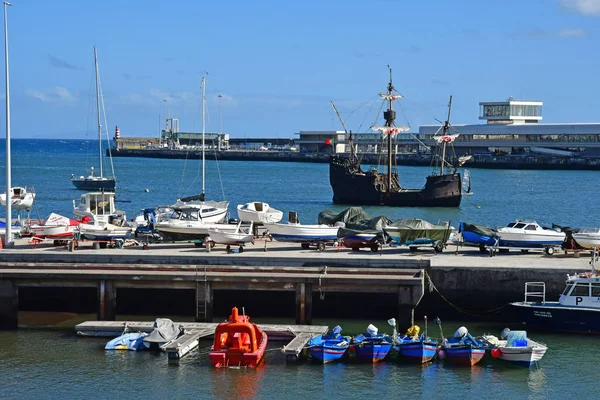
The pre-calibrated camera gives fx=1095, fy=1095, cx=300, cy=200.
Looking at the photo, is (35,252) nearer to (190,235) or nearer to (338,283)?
(190,235)

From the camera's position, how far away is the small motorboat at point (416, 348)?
34.0 metres

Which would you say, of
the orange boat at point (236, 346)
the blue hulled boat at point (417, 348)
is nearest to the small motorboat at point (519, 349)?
the blue hulled boat at point (417, 348)

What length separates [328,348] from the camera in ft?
111

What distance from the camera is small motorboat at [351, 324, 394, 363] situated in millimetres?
34062

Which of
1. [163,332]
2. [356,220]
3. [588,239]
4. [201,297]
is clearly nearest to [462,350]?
[201,297]

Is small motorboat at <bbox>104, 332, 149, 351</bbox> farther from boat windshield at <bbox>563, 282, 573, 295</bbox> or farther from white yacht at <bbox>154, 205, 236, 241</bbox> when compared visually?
boat windshield at <bbox>563, 282, 573, 295</bbox>

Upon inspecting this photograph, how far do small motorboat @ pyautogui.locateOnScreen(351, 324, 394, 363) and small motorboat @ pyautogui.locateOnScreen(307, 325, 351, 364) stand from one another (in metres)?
0.39

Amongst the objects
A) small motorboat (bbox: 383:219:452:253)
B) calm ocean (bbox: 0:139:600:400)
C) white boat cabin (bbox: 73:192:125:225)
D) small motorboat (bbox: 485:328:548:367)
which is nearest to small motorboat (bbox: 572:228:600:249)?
small motorboat (bbox: 383:219:452:253)

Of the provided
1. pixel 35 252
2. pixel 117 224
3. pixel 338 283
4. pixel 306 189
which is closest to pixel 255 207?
pixel 117 224

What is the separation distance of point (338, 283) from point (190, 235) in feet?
35.3

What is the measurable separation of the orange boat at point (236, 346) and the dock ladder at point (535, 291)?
32.9ft

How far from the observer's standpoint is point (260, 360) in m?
33.9

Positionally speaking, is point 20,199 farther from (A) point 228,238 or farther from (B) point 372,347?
(B) point 372,347

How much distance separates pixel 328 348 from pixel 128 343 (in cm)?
656
